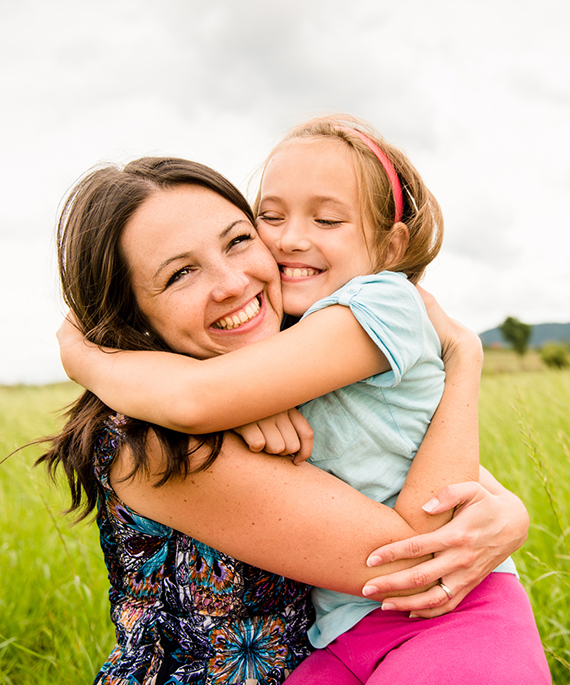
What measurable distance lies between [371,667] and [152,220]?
148 cm

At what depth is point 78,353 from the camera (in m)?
1.65

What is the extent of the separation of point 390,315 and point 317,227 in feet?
1.94

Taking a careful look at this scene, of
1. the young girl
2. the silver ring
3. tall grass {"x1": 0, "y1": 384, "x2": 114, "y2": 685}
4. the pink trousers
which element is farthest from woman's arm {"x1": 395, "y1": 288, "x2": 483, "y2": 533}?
tall grass {"x1": 0, "y1": 384, "x2": 114, "y2": 685}

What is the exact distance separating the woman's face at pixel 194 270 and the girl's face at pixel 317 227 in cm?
23

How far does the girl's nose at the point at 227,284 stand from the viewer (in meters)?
1.57

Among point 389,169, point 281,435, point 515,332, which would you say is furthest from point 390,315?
point 515,332

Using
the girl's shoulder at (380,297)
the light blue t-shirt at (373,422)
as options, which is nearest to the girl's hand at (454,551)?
the light blue t-shirt at (373,422)

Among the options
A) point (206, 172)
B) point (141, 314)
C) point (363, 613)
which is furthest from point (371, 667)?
point (206, 172)

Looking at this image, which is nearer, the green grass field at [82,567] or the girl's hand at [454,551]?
the girl's hand at [454,551]

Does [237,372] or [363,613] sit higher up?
[237,372]

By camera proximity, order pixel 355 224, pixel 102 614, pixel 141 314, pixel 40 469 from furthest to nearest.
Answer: pixel 40 469 < pixel 102 614 < pixel 355 224 < pixel 141 314

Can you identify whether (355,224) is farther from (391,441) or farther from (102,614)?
(102,614)

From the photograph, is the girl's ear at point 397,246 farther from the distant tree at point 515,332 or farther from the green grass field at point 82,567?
the distant tree at point 515,332

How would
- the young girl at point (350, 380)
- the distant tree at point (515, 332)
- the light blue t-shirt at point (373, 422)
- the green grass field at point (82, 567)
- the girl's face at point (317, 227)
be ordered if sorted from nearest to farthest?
the young girl at point (350, 380) < the light blue t-shirt at point (373, 422) < the girl's face at point (317, 227) < the green grass field at point (82, 567) < the distant tree at point (515, 332)
